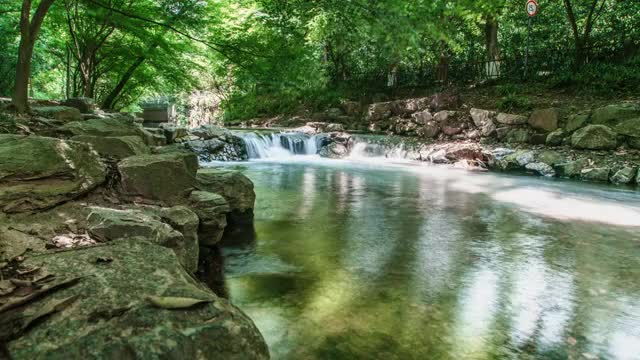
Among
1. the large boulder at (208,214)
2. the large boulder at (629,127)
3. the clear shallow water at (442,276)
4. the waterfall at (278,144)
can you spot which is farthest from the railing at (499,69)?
the large boulder at (208,214)

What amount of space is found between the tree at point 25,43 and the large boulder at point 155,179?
3.35 meters

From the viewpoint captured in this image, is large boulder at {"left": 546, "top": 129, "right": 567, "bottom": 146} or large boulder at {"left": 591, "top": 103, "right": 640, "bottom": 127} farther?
large boulder at {"left": 546, "top": 129, "right": 567, "bottom": 146}

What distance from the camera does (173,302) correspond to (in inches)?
89.6

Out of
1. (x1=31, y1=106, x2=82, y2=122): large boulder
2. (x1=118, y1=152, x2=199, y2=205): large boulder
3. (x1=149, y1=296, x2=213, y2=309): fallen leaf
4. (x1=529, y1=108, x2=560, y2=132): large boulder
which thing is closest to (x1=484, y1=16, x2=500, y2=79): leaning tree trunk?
(x1=529, y1=108, x2=560, y2=132): large boulder

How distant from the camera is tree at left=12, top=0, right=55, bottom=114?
21.4ft

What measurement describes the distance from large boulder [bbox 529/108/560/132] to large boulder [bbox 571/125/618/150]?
3.44 feet

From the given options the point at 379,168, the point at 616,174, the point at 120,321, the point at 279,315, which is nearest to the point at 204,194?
the point at 279,315

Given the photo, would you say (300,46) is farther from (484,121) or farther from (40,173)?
(484,121)

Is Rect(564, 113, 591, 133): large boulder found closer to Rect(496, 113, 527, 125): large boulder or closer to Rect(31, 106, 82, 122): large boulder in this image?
Rect(496, 113, 527, 125): large boulder

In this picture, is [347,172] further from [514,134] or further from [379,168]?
[514,134]

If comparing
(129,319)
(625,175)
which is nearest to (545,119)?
(625,175)

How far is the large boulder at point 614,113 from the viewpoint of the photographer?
12.2m

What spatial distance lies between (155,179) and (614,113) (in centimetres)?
1274

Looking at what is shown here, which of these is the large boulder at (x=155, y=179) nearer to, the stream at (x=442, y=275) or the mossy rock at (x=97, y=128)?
the stream at (x=442, y=275)
